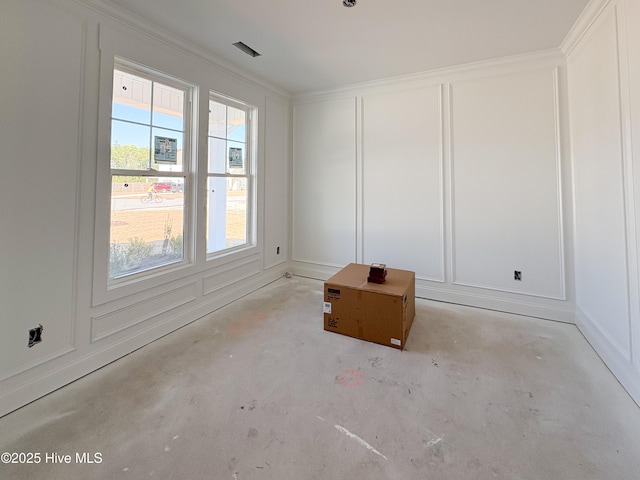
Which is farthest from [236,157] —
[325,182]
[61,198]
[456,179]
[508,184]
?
[508,184]

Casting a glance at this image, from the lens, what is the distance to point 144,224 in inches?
97.4

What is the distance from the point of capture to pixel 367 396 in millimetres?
1792

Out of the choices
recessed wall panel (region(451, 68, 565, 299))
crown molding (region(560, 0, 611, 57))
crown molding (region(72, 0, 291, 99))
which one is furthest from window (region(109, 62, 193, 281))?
crown molding (region(560, 0, 611, 57))

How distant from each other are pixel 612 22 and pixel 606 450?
2653 millimetres

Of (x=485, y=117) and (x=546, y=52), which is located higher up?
(x=546, y=52)

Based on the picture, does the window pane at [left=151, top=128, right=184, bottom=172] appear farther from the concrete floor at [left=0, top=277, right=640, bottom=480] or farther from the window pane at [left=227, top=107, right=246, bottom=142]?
the concrete floor at [left=0, top=277, right=640, bottom=480]

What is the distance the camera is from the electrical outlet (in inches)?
69.3

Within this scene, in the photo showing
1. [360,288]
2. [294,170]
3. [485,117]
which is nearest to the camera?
[360,288]

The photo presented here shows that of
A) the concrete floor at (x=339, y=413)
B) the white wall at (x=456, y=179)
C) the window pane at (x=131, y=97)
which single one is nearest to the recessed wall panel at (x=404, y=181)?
the white wall at (x=456, y=179)

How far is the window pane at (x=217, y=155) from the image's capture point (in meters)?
3.11

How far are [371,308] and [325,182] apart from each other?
2.19 m

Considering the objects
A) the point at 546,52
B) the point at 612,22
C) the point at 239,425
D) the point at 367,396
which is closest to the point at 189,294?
the point at 239,425

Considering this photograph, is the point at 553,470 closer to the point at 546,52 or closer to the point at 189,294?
the point at 189,294

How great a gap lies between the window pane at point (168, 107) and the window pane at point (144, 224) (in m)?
0.51
